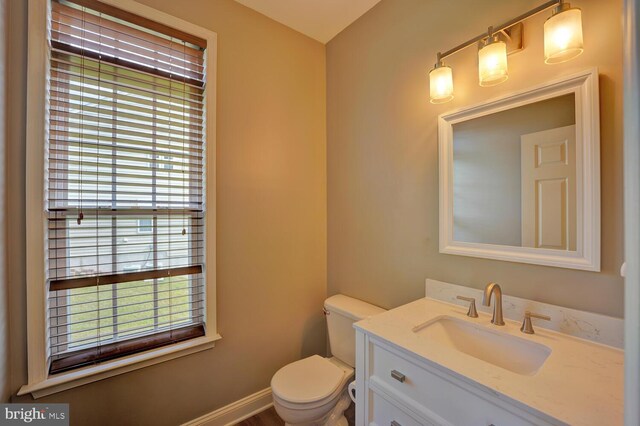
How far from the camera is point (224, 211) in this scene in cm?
163

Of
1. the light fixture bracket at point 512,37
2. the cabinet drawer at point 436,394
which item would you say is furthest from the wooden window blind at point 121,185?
the light fixture bracket at point 512,37

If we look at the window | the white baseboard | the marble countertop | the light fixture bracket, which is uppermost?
the light fixture bracket

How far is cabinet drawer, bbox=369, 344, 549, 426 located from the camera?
69cm

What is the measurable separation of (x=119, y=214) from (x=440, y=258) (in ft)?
5.43

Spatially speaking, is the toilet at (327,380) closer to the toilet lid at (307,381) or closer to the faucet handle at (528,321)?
the toilet lid at (307,381)

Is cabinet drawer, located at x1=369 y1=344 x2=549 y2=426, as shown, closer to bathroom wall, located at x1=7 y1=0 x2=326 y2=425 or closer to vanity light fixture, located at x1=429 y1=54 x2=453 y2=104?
bathroom wall, located at x1=7 y1=0 x2=326 y2=425

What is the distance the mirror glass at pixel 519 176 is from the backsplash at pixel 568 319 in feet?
0.75

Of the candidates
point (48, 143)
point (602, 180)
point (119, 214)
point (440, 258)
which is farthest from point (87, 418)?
point (602, 180)

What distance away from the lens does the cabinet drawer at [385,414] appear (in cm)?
92

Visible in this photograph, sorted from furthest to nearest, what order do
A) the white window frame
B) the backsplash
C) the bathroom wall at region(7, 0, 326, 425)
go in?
the bathroom wall at region(7, 0, 326, 425) → the white window frame → the backsplash

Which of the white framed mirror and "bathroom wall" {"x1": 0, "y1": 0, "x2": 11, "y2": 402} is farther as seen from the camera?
"bathroom wall" {"x1": 0, "y1": 0, "x2": 11, "y2": 402}

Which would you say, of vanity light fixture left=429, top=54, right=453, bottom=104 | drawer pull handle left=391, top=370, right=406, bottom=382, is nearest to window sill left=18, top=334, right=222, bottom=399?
drawer pull handle left=391, top=370, right=406, bottom=382

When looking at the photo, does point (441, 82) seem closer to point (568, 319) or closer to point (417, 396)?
point (568, 319)

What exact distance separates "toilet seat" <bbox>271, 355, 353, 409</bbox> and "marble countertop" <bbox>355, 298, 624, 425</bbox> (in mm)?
575
